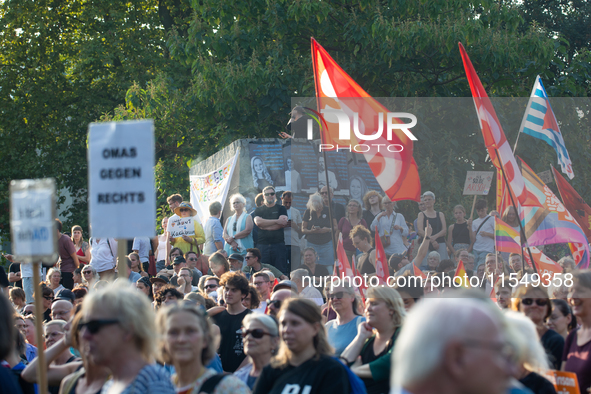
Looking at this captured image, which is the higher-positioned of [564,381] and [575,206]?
[575,206]

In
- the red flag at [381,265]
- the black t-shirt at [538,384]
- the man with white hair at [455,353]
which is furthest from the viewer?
the red flag at [381,265]

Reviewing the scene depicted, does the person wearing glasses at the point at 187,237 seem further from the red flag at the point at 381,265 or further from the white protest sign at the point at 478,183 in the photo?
the white protest sign at the point at 478,183

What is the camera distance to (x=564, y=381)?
12.2 ft

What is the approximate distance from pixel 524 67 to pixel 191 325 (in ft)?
43.9

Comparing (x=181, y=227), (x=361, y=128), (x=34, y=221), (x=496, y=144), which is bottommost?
(x=181, y=227)

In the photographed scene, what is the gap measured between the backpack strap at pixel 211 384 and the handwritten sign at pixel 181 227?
751cm

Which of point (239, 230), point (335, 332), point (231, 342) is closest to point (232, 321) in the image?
point (231, 342)

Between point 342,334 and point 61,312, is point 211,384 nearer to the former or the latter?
point 342,334

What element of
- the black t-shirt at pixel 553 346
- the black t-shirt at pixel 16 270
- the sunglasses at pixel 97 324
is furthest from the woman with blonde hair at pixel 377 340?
the black t-shirt at pixel 16 270

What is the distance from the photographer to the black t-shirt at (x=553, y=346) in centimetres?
423

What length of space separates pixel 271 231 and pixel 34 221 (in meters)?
6.62

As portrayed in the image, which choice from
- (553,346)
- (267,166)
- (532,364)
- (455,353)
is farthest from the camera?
(267,166)

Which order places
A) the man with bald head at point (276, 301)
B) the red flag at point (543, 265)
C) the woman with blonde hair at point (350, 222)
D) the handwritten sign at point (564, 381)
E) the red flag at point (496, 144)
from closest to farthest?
the handwritten sign at point (564, 381), the man with bald head at point (276, 301), the red flag at point (496, 144), the red flag at point (543, 265), the woman with blonde hair at point (350, 222)

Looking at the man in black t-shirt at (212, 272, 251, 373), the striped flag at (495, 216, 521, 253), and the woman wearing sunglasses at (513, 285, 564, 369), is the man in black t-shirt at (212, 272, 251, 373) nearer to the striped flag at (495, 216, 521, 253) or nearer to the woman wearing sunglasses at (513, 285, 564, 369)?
the woman wearing sunglasses at (513, 285, 564, 369)
